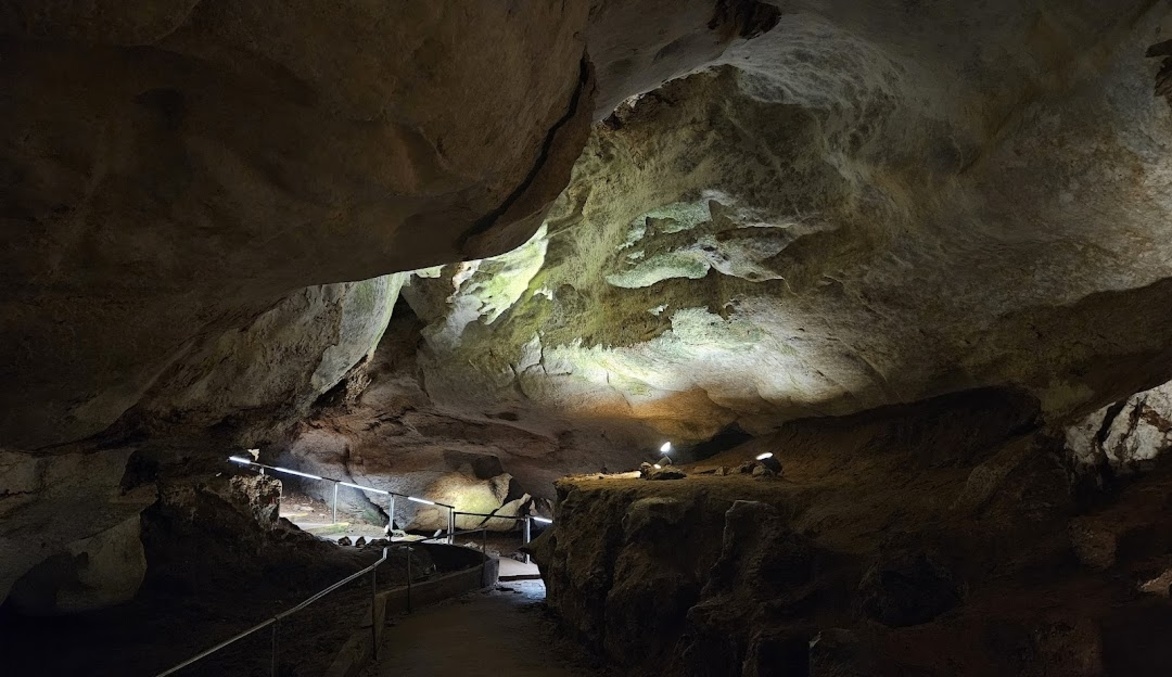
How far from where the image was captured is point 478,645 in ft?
24.2

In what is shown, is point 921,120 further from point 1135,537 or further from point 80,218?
point 80,218

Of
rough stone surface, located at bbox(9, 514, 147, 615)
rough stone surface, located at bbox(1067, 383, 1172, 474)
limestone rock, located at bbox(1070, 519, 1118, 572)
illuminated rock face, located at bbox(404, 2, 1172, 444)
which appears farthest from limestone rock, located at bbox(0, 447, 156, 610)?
rough stone surface, located at bbox(1067, 383, 1172, 474)

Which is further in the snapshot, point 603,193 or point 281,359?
point 603,193

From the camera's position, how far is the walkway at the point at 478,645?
6.54 meters

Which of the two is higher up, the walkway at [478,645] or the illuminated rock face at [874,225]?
the illuminated rock face at [874,225]

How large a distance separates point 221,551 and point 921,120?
10.7 m

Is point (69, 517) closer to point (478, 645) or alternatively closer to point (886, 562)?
point (478, 645)

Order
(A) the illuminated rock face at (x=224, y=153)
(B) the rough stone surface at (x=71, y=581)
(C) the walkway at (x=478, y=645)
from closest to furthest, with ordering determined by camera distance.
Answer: (A) the illuminated rock face at (x=224, y=153) < (C) the walkway at (x=478, y=645) < (B) the rough stone surface at (x=71, y=581)

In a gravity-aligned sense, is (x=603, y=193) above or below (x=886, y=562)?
above

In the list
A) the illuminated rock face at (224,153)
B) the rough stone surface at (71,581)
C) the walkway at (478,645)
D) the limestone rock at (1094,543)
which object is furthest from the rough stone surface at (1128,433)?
the rough stone surface at (71,581)

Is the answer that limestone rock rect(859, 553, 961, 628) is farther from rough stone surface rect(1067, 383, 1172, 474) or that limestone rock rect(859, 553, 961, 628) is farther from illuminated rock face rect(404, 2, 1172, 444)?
illuminated rock face rect(404, 2, 1172, 444)

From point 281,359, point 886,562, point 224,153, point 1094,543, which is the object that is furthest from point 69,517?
point 1094,543

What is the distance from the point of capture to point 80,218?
2658mm

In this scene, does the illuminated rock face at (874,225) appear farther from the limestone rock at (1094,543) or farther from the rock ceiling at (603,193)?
the limestone rock at (1094,543)
